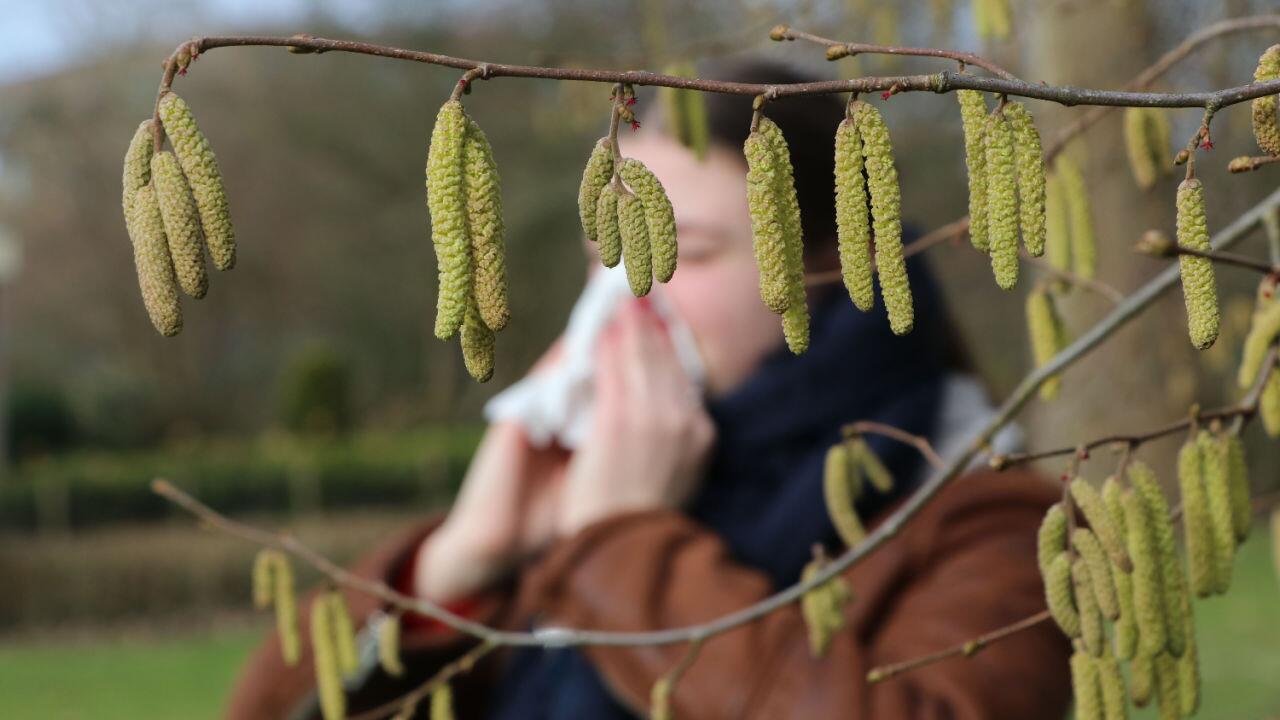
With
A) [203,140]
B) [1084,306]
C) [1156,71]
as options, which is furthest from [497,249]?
[1084,306]

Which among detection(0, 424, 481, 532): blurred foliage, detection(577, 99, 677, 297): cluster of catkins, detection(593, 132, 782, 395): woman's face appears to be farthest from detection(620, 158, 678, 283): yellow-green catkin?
detection(0, 424, 481, 532): blurred foliage

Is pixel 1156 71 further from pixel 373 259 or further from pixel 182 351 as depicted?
pixel 182 351

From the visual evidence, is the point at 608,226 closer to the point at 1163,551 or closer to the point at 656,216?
the point at 656,216

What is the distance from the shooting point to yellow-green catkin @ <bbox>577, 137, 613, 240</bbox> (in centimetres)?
86

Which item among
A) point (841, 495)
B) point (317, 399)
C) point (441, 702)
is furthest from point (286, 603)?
point (317, 399)

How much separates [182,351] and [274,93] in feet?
12.1

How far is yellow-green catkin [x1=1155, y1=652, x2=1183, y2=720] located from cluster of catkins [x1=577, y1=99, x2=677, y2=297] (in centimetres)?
64

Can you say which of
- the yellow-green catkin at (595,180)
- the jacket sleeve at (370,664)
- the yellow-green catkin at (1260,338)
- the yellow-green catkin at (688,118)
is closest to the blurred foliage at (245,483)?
the jacket sleeve at (370,664)

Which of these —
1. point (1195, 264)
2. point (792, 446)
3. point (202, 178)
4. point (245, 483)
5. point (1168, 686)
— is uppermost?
point (202, 178)

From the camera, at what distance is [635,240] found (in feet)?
2.75

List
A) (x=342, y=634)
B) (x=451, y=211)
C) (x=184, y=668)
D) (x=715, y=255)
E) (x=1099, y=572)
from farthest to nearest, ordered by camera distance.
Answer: (x=184, y=668)
(x=715, y=255)
(x=342, y=634)
(x=1099, y=572)
(x=451, y=211)

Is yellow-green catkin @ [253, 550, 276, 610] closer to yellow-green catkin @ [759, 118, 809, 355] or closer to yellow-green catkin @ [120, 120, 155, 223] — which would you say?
yellow-green catkin @ [120, 120, 155, 223]

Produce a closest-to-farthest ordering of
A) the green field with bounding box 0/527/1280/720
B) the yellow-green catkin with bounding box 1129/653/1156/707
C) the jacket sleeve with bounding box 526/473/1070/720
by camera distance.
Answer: the yellow-green catkin with bounding box 1129/653/1156/707
the jacket sleeve with bounding box 526/473/1070/720
the green field with bounding box 0/527/1280/720

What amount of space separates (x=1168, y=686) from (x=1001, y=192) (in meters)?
0.57
